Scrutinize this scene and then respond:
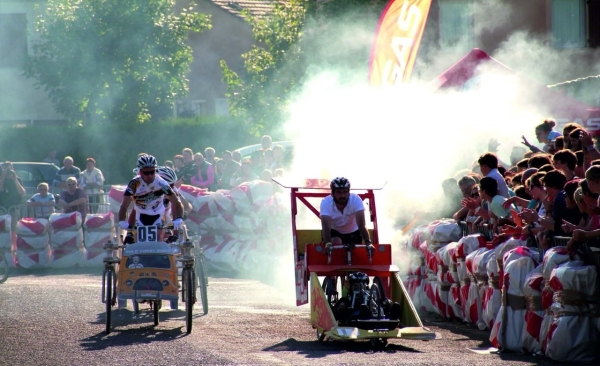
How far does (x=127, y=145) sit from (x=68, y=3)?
5.37 meters

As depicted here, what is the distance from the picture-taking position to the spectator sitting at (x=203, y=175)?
22.0m

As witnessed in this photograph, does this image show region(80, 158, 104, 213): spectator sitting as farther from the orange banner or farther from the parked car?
the orange banner

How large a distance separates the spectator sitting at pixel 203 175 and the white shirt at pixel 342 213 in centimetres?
1037

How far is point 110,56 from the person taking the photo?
36188 mm

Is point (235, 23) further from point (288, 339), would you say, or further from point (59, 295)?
point (288, 339)

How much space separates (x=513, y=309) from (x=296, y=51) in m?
18.9

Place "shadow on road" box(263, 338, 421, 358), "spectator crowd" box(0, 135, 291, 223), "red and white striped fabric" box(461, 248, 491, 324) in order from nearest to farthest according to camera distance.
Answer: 1. "shadow on road" box(263, 338, 421, 358)
2. "red and white striped fabric" box(461, 248, 491, 324)
3. "spectator crowd" box(0, 135, 291, 223)

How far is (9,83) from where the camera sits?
41.8 meters

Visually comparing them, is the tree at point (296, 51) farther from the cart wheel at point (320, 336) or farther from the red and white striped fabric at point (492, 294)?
the cart wheel at point (320, 336)

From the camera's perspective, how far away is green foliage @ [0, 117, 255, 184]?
3747 cm

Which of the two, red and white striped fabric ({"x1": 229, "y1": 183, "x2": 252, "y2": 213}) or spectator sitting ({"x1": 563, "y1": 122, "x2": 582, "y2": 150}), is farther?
red and white striped fabric ({"x1": 229, "y1": 183, "x2": 252, "y2": 213})

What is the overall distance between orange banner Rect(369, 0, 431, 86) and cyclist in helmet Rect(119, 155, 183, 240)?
5.62 metres

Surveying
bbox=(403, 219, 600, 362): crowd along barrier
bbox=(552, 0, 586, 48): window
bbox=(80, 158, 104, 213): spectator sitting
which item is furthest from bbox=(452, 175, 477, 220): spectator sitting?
bbox=(552, 0, 586, 48): window

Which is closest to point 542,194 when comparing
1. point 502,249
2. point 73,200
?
point 502,249
